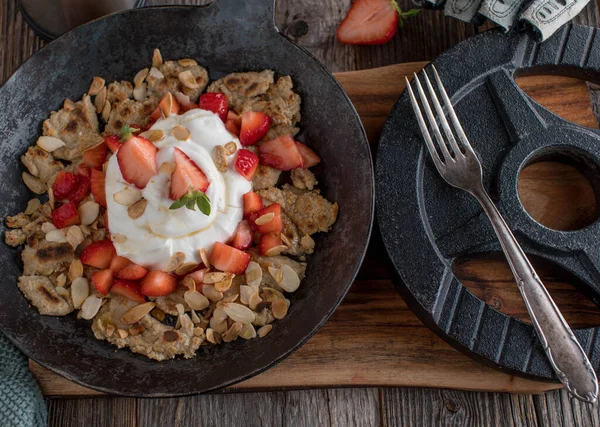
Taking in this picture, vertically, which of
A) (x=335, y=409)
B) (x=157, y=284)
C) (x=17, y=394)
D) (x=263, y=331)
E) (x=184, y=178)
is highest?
(x=184, y=178)

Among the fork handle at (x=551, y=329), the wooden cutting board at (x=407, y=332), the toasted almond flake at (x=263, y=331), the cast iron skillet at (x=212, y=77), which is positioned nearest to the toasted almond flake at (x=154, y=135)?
the cast iron skillet at (x=212, y=77)

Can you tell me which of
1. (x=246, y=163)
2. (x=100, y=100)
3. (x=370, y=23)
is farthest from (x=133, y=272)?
(x=370, y=23)

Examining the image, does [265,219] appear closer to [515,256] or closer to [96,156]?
[96,156]

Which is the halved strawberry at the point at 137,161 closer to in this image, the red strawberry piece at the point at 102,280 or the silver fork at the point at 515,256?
the red strawberry piece at the point at 102,280

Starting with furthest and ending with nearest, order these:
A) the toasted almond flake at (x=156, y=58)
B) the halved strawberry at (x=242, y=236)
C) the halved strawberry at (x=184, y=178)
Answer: the toasted almond flake at (x=156, y=58) → the halved strawberry at (x=242, y=236) → the halved strawberry at (x=184, y=178)

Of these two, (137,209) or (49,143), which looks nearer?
(137,209)

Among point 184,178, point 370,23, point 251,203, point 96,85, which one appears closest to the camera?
point 184,178

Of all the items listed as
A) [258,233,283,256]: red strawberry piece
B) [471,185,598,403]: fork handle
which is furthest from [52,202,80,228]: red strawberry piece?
[471,185,598,403]: fork handle

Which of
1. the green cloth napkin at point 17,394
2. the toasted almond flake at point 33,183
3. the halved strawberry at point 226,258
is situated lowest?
the green cloth napkin at point 17,394
